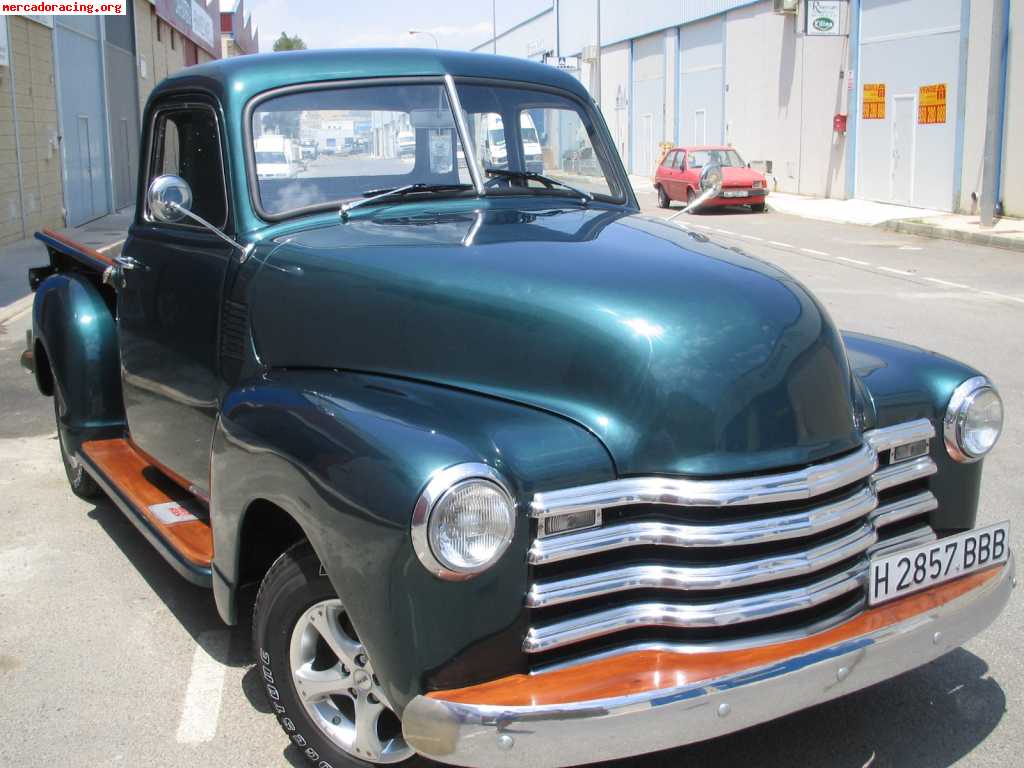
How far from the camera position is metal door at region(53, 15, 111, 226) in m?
21.6

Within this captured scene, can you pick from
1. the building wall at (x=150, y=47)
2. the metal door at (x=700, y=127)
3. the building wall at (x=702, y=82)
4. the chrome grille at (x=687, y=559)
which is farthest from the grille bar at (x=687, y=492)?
the metal door at (x=700, y=127)

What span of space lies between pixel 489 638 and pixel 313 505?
0.57 m

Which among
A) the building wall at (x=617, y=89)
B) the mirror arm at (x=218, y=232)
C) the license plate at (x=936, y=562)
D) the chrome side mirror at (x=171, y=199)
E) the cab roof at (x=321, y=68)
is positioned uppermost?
the building wall at (x=617, y=89)

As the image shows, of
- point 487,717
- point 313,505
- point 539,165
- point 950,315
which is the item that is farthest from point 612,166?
point 950,315

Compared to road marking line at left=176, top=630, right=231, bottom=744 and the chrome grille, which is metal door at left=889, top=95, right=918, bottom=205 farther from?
the chrome grille

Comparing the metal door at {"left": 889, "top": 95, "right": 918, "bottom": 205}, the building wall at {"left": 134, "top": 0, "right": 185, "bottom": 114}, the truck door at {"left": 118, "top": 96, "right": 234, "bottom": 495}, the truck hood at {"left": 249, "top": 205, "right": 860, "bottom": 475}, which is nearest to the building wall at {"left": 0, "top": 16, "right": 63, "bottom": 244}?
the building wall at {"left": 134, "top": 0, "right": 185, "bottom": 114}

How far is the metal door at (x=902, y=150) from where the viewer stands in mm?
25000

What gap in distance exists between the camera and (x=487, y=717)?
7.90ft

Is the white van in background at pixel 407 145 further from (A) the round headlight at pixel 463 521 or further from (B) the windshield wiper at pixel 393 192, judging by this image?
(A) the round headlight at pixel 463 521

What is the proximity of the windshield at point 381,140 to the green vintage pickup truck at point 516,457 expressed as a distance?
12mm

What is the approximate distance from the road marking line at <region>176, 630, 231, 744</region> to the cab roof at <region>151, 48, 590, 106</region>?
6.34 feet

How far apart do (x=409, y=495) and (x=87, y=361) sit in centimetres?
317

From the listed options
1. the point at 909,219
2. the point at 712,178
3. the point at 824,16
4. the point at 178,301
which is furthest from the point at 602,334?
the point at 824,16

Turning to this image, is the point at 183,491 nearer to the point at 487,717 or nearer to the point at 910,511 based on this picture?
the point at 487,717
